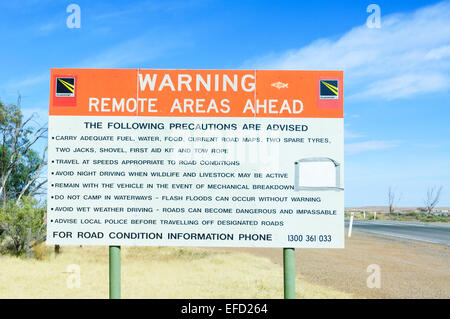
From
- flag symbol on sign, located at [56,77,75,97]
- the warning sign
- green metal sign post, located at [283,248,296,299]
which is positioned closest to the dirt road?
Answer: green metal sign post, located at [283,248,296,299]

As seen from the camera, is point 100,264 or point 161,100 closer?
point 161,100

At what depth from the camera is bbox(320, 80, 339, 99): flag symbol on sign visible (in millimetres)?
5074

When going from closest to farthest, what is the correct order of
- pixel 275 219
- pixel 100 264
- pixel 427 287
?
pixel 275 219
pixel 427 287
pixel 100 264

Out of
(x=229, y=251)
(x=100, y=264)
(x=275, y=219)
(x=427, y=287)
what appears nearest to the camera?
(x=275, y=219)

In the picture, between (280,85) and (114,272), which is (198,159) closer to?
(280,85)

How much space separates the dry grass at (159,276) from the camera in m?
8.16

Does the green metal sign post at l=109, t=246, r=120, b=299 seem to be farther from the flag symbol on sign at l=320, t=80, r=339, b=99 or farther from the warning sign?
the flag symbol on sign at l=320, t=80, r=339, b=99

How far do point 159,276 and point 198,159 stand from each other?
18.3 feet

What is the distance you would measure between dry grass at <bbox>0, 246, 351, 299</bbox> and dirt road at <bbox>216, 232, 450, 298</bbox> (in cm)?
75

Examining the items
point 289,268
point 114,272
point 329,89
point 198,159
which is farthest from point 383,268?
point 114,272

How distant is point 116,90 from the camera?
5.12 metres

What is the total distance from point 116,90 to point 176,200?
1.52 m

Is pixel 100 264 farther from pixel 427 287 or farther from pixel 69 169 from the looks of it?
pixel 427 287
